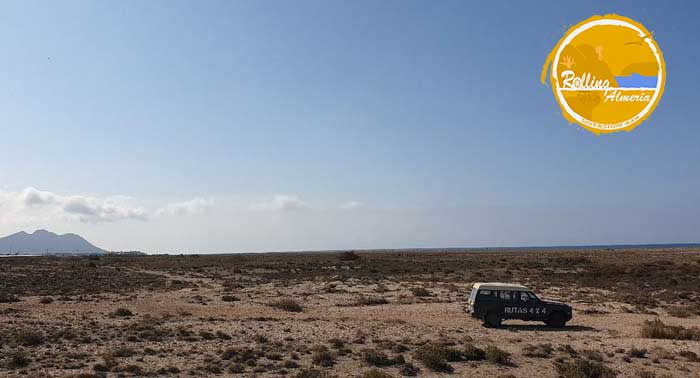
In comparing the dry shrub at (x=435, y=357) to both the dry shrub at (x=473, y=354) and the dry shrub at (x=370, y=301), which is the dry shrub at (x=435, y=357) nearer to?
the dry shrub at (x=473, y=354)

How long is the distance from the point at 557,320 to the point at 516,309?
223cm

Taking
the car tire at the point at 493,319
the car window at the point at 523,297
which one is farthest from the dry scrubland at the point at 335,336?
the car window at the point at 523,297

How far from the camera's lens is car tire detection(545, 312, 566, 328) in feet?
88.2

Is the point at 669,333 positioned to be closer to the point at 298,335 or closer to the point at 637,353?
the point at 637,353

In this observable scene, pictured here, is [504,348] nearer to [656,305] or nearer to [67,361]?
[67,361]

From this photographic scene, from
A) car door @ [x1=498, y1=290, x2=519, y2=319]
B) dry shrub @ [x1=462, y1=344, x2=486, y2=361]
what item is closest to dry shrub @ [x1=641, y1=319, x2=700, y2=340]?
car door @ [x1=498, y1=290, x2=519, y2=319]

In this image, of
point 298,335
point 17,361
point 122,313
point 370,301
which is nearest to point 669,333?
point 298,335

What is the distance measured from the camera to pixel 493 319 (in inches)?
1065

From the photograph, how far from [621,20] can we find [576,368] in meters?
15.2

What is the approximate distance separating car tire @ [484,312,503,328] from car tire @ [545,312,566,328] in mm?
2579

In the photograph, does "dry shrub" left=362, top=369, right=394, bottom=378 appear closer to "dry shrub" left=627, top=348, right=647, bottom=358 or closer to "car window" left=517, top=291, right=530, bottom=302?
"dry shrub" left=627, top=348, right=647, bottom=358

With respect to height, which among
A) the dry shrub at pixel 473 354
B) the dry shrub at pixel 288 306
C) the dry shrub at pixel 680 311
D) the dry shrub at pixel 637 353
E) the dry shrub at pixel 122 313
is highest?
the dry shrub at pixel 122 313

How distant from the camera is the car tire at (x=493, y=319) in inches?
1064

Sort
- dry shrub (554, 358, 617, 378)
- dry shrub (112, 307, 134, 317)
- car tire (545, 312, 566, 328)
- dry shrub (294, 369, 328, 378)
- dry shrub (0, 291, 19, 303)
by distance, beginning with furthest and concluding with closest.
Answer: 1. dry shrub (0, 291, 19, 303)
2. dry shrub (112, 307, 134, 317)
3. car tire (545, 312, 566, 328)
4. dry shrub (554, 358, 617, 378)
5. dry shrub (294, 369, 328, 378)
